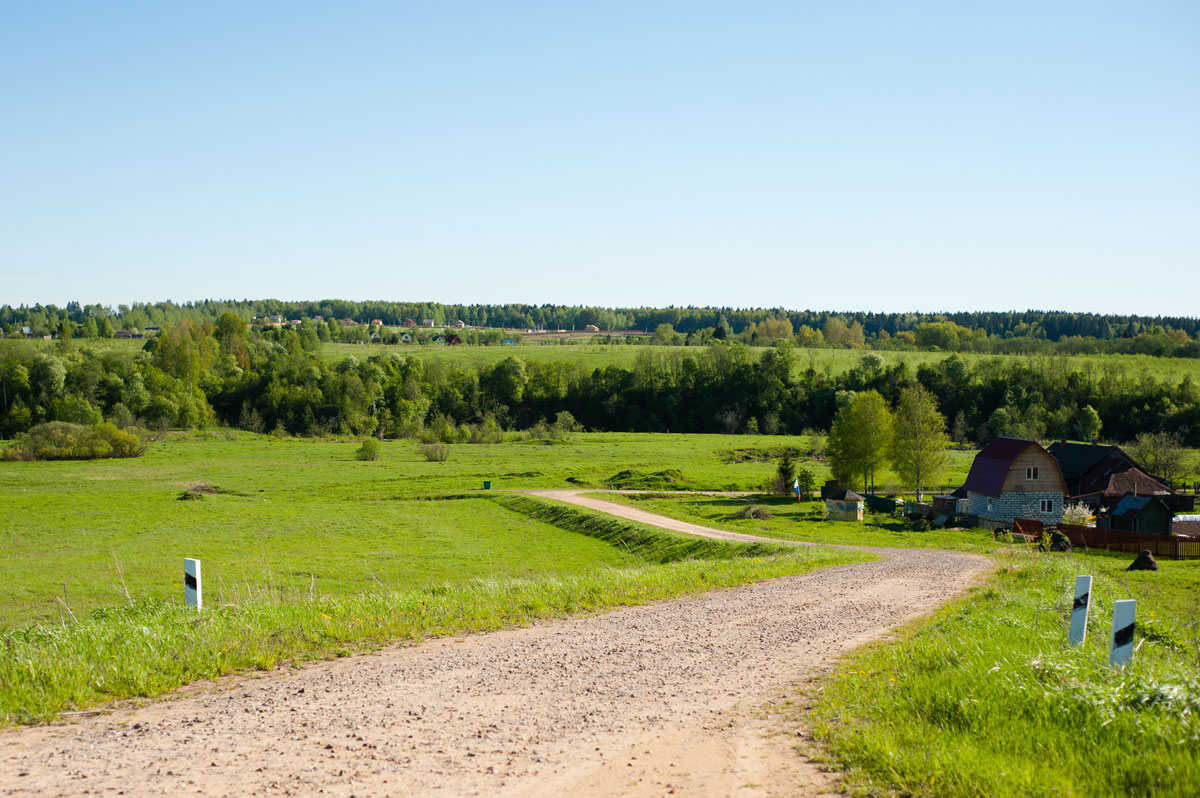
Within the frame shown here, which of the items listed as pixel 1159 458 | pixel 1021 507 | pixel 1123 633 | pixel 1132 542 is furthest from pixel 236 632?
pixel 1159 458

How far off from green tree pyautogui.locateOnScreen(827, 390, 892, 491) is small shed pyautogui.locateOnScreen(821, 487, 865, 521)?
8.33 meters

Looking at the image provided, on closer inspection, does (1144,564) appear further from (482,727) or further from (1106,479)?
(482,727)

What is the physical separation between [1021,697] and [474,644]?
22.3 feet

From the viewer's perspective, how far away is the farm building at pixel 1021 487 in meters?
45.8

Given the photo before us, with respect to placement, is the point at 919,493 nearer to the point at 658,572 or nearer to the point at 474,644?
the point at 658,572

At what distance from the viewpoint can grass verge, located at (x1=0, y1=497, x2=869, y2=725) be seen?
28.9ft

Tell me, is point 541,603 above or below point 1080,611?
below

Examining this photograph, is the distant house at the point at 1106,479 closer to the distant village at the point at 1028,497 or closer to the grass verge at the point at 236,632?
the distant village at the point at 1028,497

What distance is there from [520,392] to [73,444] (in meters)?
59.2

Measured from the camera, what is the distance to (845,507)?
4666 cm

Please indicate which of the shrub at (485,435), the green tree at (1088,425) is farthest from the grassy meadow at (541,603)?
the green tree at (1088,425)

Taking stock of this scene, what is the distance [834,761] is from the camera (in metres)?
6.88

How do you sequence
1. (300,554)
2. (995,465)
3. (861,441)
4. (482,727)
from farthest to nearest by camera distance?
(861,441) → (995,465) → (300,554) → (482,727)

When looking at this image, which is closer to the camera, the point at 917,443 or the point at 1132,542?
the point at 1132,542
